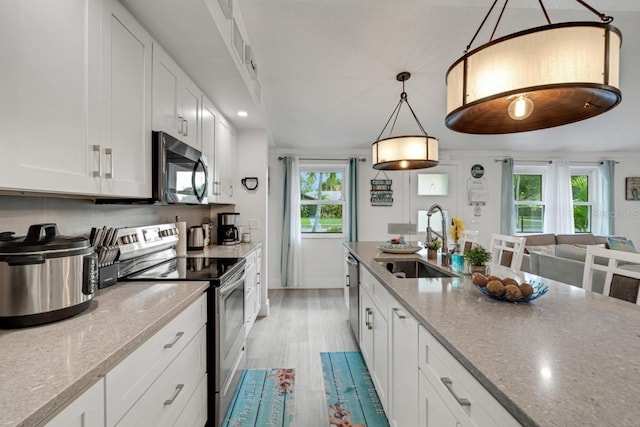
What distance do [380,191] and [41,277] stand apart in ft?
15.3

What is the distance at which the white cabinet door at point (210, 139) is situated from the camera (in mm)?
2431

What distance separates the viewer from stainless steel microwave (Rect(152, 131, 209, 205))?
5.31 ft

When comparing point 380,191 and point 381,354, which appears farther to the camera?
point 380,191

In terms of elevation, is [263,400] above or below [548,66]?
below

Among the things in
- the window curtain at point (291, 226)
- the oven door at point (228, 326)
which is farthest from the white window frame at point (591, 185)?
the oven door at point (228, 326)

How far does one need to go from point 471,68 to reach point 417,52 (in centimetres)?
138

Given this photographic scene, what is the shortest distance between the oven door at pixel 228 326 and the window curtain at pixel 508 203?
483 cm

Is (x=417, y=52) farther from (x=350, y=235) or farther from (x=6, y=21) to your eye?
(x=350, y=235)

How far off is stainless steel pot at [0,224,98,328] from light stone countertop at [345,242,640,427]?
117 centimetres

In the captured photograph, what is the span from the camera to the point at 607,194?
5305mm

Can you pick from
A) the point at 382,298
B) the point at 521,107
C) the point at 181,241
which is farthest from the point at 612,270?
the point at 181,241

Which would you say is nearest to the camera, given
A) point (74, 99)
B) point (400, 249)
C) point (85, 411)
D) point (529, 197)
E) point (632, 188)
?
point (85, 411)

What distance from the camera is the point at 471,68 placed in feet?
3.38

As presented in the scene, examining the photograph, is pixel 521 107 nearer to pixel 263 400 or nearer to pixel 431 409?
pixel 431 409
